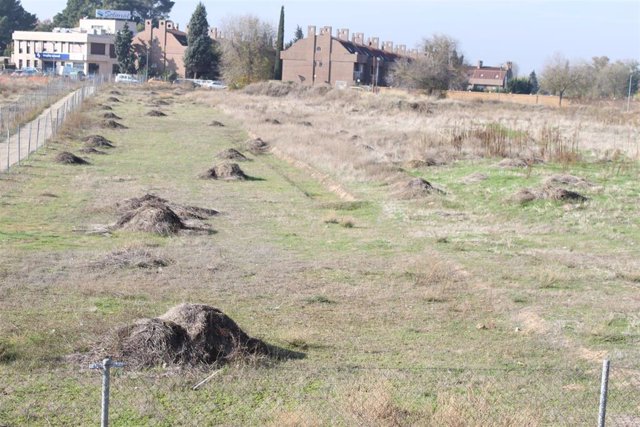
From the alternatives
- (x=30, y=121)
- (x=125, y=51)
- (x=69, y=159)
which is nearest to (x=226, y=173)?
(x=69, y=159)

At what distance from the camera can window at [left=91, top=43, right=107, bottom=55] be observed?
451 feet

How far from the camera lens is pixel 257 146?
43750 mm

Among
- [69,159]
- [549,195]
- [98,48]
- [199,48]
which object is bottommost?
[69,159]

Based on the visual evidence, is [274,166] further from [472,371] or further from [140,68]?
[140,68]

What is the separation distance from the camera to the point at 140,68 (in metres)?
135

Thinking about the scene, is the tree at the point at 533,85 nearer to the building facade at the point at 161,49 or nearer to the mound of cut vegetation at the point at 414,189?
the building facade at the point at 161,49

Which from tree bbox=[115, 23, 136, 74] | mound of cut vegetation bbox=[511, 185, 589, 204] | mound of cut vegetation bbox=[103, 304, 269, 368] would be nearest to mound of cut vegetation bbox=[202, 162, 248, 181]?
mound of cut vegetation bbox=[511, 185, 589, 204]

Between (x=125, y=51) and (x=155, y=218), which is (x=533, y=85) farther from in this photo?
(x=155, y=218)

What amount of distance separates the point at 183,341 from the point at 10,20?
156591 mm

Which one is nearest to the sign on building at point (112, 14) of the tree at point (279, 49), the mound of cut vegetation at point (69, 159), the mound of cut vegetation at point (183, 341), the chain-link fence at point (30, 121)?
the tree at point (279, 49)

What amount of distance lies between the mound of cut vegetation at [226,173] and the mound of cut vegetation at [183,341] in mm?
20773

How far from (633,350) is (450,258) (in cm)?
663

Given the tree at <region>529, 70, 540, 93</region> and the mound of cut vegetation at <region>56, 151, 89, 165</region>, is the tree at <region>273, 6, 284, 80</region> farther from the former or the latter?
the mound of cut vegetation at <region>56, 151, 89, 165</region>

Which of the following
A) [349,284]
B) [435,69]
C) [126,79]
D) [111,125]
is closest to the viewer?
[349,284]
